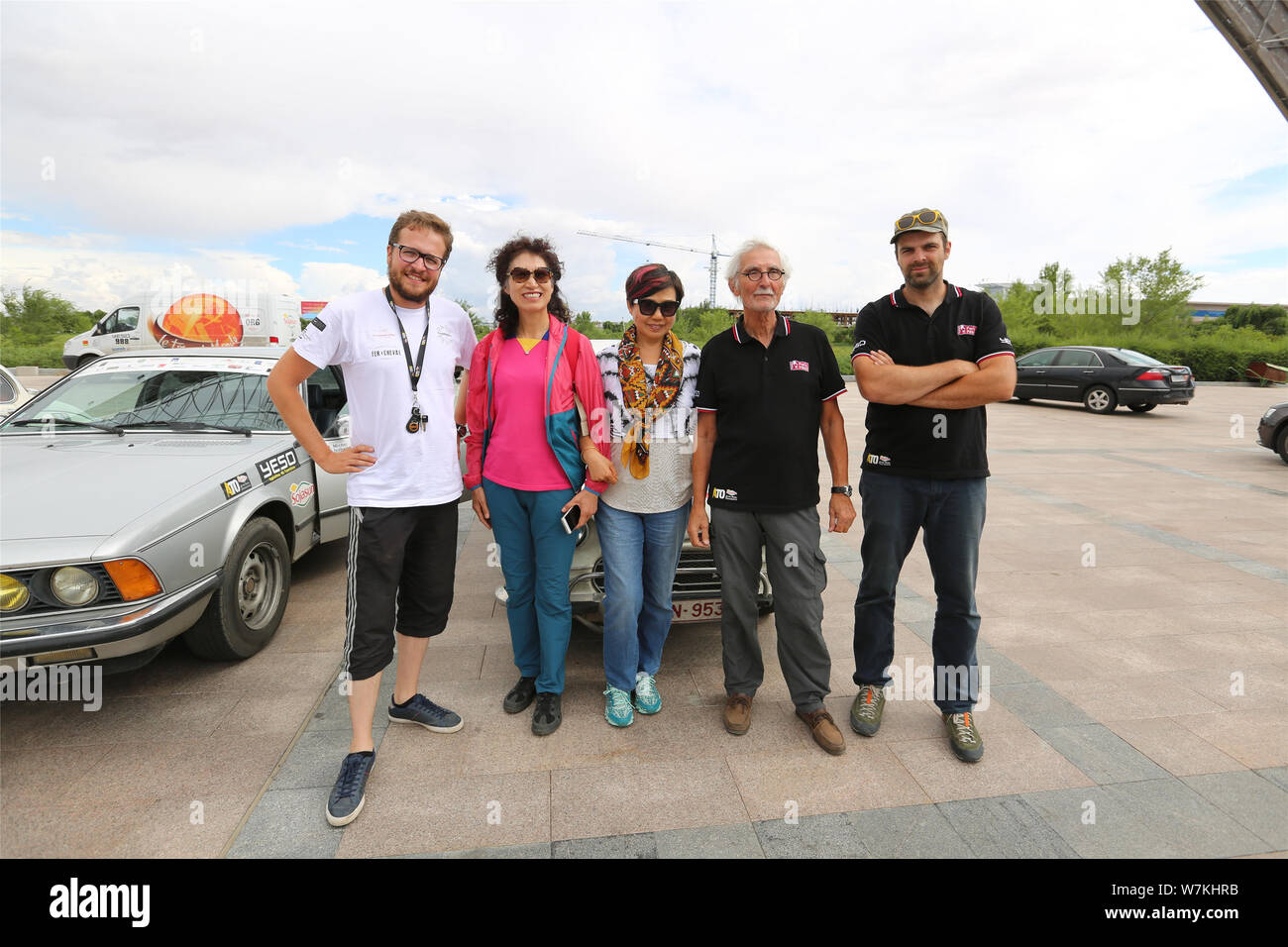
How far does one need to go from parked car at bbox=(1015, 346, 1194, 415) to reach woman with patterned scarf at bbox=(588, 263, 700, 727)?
13.8 meters

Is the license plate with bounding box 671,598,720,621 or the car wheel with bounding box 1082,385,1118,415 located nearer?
the license plate with bounding box 671,598,720,621

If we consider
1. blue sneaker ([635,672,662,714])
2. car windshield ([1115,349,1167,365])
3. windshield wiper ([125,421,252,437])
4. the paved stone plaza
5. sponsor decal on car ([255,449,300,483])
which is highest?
car windshield ([1115,349,1167,365])

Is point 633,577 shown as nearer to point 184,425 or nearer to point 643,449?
point 643,449

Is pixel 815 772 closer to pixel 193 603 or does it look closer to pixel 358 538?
pixel 358 538

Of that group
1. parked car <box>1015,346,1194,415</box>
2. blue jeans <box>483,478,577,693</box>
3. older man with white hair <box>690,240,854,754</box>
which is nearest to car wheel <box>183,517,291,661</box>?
blue jeans <box>483,478,577,693</box>

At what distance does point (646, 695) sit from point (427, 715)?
0.97 meters

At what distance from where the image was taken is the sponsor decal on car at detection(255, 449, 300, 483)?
3.63 metres

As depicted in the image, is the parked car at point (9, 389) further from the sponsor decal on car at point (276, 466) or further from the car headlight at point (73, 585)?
the car headlight at point (73, 585)

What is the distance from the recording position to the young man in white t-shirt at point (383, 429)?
2.42 m

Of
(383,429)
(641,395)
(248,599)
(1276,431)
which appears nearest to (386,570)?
(383,429)

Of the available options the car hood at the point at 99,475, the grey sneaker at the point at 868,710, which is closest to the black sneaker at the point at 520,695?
the grey sneaker at the point at 868,710

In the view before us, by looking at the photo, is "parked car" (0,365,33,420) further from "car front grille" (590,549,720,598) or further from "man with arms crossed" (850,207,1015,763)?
"man with arms crossed" (850,207,1015,763)

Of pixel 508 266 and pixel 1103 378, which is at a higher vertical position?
pixel 1103 378

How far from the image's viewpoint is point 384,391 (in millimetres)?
2453
